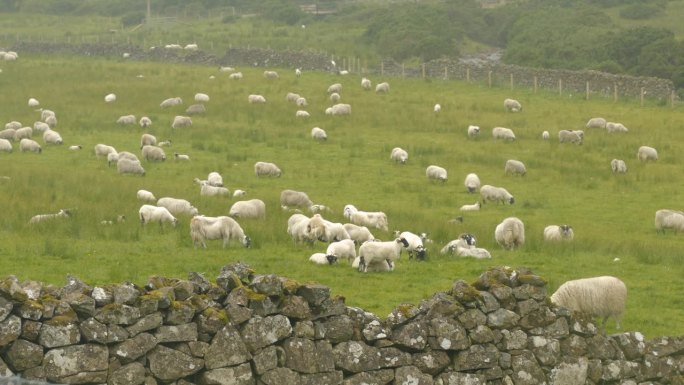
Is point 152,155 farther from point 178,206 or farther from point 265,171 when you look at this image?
point 178,206

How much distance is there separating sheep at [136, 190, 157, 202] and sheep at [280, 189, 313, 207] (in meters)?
3.23

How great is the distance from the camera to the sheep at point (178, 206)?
91.9 feet

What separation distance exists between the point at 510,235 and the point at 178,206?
311 inches

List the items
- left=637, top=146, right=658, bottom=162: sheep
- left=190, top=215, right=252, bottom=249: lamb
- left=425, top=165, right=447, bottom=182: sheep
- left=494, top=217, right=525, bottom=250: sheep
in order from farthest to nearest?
left=637, top=146, right=658, bottom=162: sheep
left=425, top=165, right=447, bottom=182: sheep
left=494, top=217, right=525, bottom=250: sheep
left=190, top=215, right=252, bottom=249: lamb

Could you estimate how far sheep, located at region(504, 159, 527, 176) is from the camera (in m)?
38.2

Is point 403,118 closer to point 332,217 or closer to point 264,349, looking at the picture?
point 332,217

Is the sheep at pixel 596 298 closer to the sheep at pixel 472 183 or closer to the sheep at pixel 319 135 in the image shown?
the sheep at pixel 472 183

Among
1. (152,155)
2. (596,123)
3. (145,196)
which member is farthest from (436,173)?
(596,123)

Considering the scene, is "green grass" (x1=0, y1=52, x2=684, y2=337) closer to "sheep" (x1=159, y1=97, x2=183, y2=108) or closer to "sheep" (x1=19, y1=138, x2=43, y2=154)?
"sheep" (x1=159, y1=97, x2=183, y2=108)

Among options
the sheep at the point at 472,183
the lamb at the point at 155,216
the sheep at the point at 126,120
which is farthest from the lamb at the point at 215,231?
the sheep at the point at 126,120

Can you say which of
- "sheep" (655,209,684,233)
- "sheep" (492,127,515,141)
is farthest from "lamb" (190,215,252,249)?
"sheep" (492,127,515,141)

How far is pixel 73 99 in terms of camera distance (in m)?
54.6

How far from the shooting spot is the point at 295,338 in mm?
14164

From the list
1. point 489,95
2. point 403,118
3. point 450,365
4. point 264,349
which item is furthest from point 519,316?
point 489,95
